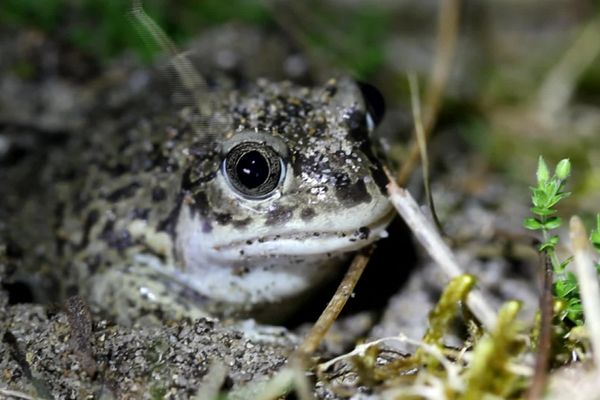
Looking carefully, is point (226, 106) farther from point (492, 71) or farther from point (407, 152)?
point (492, 71)

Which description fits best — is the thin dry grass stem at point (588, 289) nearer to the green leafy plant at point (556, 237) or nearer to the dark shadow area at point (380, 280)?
the green leafy plant at point (556, 237)

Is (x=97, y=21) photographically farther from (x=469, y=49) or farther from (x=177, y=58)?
(x=469, y=49)

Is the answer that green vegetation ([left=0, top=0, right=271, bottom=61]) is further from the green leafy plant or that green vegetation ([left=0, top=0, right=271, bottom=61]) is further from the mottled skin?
the green leafy plant

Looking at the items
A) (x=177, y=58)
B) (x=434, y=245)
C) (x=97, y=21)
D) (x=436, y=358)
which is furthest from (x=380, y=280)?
(x=97, y=21)

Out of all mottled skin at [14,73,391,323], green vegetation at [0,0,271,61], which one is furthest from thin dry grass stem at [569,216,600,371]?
green vegetation at [0,0,271,61]

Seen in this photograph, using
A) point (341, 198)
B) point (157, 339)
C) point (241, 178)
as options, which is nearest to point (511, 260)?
point (341, 198)

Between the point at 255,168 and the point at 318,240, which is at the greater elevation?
the point at 255,168
